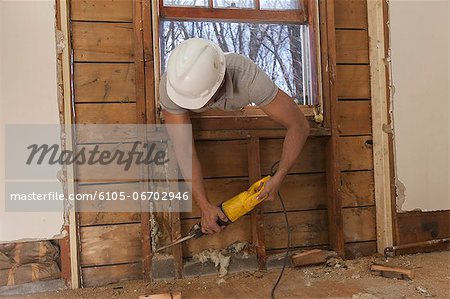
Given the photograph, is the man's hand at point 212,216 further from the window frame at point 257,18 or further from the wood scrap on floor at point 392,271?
the wood scrap on floor at point 392,271

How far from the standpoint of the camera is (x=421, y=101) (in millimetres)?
2039

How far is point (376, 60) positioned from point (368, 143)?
1.38ft

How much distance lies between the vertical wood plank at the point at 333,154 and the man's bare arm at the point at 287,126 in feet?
1.25

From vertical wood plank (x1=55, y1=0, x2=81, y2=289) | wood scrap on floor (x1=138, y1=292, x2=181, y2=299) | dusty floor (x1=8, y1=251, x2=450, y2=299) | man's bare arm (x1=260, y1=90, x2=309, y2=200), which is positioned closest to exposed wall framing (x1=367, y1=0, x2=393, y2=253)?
dusty floor (x1=8, y1=251, x2=450, y2=299)

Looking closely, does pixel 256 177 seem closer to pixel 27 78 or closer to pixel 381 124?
pixel 381 124

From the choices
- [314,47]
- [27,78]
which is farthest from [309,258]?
[27,78]

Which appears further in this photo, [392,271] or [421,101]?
[421,101]

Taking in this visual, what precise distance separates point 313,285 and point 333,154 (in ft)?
2.03

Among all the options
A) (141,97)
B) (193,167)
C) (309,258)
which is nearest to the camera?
(193,167)

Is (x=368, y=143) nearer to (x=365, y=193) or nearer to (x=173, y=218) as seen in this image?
(x=365, y=193)

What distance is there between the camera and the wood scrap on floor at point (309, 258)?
188 cm

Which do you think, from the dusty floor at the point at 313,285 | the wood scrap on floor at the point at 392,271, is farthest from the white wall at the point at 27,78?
the wood scrap on floor at the point at 392,271

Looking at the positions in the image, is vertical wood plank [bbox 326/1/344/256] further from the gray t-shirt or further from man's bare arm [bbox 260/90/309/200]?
the gray t-shirt

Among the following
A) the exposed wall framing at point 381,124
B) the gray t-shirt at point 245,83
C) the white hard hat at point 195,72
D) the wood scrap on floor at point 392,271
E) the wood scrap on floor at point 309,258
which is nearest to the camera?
the white hard hat at point 195,72
